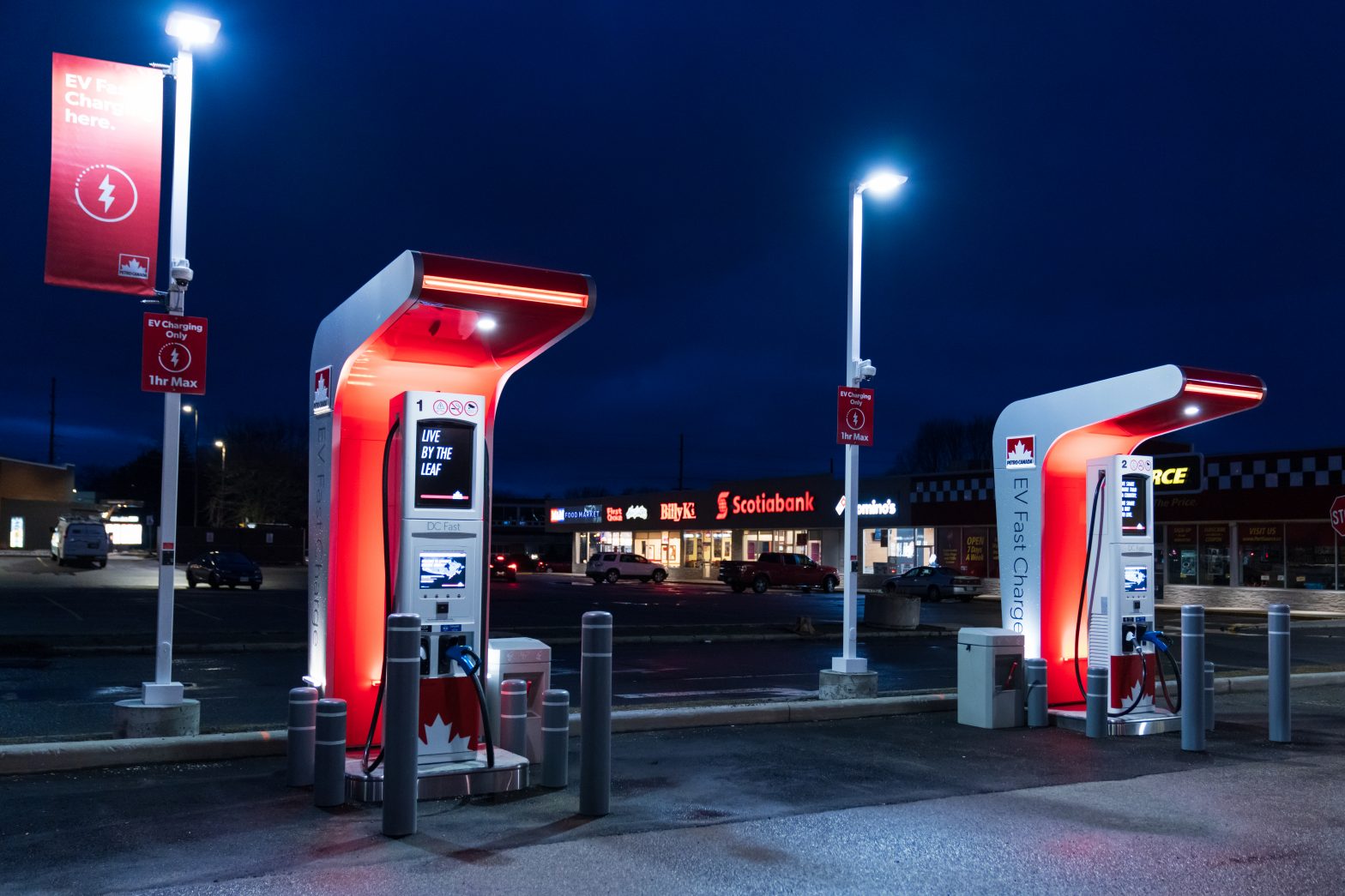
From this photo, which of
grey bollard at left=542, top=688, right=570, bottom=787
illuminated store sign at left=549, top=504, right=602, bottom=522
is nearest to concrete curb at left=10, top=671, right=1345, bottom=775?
grey bollard at left=542, top=688, right=570, bottom=787

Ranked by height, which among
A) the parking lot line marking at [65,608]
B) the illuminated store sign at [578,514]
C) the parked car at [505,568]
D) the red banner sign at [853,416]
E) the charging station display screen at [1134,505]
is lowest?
the parking lot line marking at [65,608]

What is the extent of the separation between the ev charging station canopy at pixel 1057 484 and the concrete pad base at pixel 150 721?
25.5 ft

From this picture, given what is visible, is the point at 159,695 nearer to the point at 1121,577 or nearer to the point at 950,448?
the point at 1121,577

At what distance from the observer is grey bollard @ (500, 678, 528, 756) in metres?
8.19

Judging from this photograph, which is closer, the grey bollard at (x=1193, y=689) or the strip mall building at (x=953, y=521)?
the grey bollard at (x=1193, y=689)

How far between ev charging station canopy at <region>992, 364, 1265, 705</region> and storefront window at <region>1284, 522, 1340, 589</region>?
27.8 metres

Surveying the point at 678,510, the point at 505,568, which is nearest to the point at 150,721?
the point at 505,568

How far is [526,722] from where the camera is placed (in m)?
8.26

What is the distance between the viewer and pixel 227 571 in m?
39.5

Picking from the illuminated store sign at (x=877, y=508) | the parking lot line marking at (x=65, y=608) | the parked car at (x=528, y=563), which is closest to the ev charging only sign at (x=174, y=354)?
the parking lot line marking at (x=65, y=608)

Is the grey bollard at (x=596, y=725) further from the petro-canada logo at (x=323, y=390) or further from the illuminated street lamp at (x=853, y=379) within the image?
the illuminated street lamp at (x=853, y=379)

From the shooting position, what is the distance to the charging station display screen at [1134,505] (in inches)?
447

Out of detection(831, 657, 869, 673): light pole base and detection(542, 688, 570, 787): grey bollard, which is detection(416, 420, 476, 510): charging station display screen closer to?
detection(542, 688, 570, 787): grey bollard

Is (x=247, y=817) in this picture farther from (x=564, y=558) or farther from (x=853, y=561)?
(x=564, y=558)
